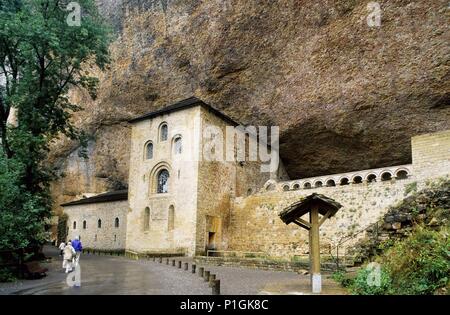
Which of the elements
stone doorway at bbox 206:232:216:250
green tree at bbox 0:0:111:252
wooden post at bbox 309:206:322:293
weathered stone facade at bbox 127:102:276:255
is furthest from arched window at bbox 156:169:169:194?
wooden post at bbox 309:206:322:293

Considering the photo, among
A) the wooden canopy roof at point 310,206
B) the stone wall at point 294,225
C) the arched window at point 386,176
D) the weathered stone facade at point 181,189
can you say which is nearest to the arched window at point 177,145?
the weathered stone facade at point 181,189

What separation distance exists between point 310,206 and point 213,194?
15.3 metres

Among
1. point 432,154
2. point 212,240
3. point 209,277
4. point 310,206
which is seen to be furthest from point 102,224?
point 310,206

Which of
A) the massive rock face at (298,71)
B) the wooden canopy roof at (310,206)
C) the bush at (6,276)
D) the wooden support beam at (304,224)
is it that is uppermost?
the massive rock face at (298,71)

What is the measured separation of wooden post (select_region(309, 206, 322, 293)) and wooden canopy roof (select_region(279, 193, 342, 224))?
0.16 meters

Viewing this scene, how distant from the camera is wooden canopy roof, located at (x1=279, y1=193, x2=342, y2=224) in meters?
10.0

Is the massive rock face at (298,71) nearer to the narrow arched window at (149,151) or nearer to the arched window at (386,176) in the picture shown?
the narrow arched window at (149,151)

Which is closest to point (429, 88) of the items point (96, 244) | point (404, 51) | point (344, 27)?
point (404, 51)

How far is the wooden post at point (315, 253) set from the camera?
9.42 meters

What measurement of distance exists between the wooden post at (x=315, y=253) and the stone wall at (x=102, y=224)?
23.2 metres

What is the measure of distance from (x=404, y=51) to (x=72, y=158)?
29.0 m

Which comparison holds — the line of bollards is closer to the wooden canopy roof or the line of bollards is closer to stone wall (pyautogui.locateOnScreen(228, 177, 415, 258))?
the wooden canopy roof
